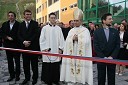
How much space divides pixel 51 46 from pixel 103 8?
11283mm

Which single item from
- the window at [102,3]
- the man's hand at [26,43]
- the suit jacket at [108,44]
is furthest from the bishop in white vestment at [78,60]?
the window at [102,3]

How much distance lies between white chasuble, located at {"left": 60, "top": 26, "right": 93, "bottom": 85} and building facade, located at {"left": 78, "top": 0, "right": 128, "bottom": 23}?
923cm

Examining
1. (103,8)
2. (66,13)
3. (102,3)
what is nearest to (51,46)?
(103,8)

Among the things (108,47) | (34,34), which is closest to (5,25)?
(34,34)

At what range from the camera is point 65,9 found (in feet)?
105

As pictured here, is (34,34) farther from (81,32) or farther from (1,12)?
(1,12)

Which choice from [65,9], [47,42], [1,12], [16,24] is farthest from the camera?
[1,12]

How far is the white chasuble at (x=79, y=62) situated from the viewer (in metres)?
5.20

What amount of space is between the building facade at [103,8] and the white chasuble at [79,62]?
9227 mm

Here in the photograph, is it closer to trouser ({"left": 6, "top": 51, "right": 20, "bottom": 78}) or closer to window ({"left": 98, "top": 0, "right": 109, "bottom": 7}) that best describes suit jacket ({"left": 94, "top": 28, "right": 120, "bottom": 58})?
trouser ({"left": 6, "top": 51, "right": 20, "bottom": 78})

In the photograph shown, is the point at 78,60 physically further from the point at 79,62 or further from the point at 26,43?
the point at 26,43

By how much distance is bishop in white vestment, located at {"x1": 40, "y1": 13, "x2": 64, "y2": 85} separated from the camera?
6555 mm

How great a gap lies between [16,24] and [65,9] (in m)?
25.3

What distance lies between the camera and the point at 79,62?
5.25 meters
